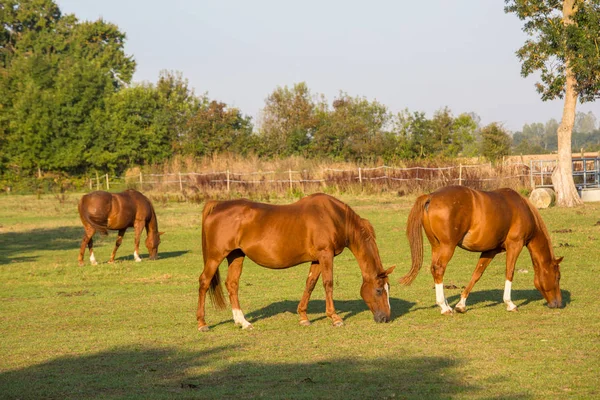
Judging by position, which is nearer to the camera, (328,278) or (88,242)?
(328,278)

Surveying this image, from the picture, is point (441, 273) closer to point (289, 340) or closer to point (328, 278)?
point (328, 278)

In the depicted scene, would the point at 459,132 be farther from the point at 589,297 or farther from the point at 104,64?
the point at 589,297

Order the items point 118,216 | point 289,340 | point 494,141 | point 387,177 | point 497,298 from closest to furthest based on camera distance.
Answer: point 289,340
point 497,298
point 118,216
point 387,177
point 494,141

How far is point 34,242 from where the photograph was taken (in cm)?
2650

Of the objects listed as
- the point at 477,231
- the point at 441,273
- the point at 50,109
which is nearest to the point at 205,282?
the point at 441,273

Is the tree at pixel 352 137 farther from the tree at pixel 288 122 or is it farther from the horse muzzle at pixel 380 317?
the horse muzzle at pixel 380 317

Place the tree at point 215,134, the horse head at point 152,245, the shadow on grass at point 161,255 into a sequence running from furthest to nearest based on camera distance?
1. the tree at point 215,134
2. the shadow on grass at point 161,255
3. the horse head at point 152,245

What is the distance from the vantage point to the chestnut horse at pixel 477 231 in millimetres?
11742

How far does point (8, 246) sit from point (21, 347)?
16.0 meters

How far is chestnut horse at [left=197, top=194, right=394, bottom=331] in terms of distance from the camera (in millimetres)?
11047

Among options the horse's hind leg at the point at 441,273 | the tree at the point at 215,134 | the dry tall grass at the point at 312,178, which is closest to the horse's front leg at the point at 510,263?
the horse's hind leg at the point at 441,273

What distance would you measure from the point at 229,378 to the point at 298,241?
10.4 ft

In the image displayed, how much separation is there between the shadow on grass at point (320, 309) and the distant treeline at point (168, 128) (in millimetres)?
43030

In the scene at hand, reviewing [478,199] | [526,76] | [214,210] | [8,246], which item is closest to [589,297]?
[478,199]
